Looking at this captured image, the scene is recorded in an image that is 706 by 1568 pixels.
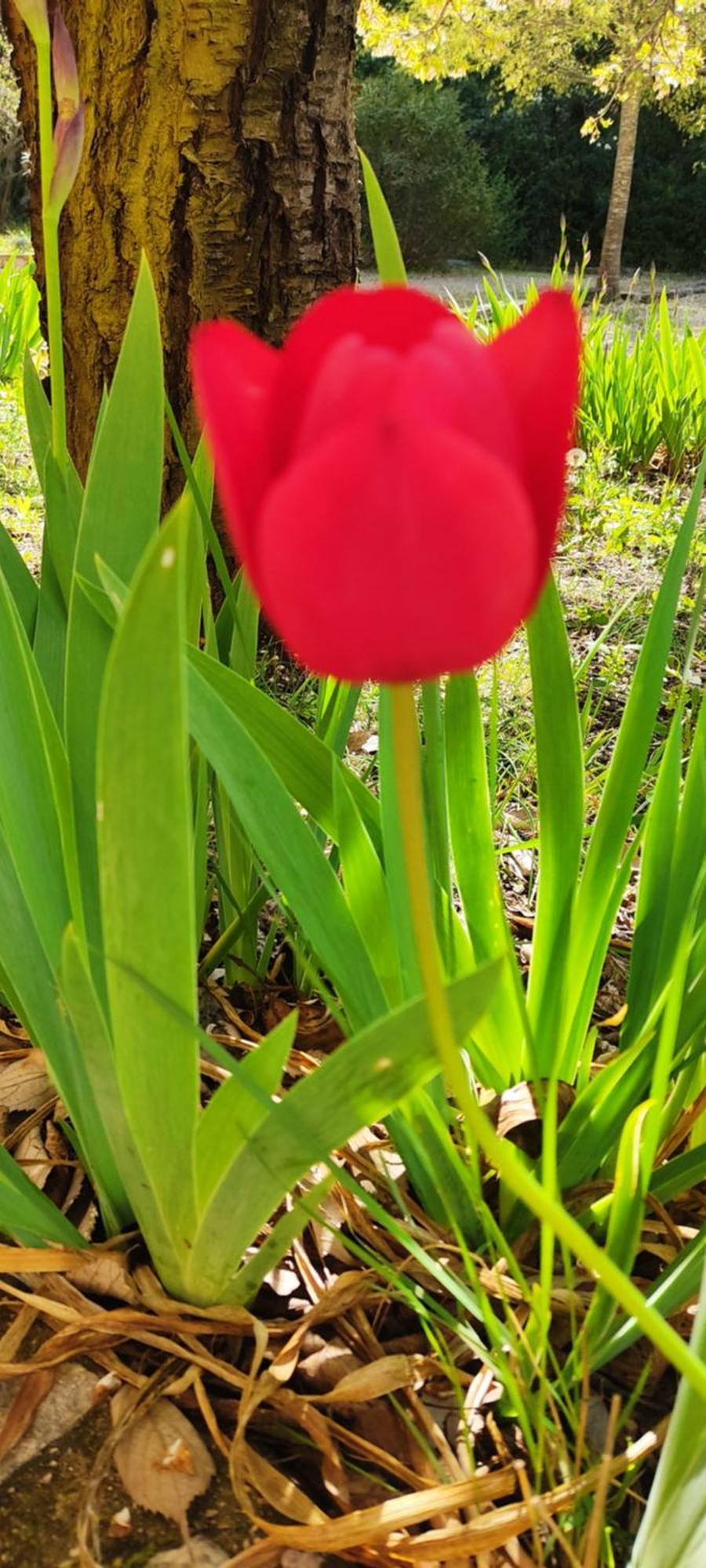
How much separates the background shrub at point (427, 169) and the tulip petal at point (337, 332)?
16.8 meters

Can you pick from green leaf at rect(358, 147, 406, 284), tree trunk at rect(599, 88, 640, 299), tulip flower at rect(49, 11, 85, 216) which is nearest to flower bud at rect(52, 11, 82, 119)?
tulip flower at rect(49, 11, 85, 216)

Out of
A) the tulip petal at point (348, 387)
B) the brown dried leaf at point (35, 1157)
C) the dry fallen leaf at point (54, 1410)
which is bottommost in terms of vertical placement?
the dry fallen leaf at point (54, 1410)

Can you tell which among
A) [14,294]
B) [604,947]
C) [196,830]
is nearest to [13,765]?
[196,830]

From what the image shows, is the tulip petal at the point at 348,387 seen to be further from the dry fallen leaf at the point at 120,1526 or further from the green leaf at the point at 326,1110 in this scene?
the dry fallen leaf at the point at 120,1526

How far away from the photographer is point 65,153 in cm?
74

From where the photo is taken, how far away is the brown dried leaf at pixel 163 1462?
0.62 m

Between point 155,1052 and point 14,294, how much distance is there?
379 cm

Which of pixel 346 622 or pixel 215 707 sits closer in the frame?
pixel 346 622

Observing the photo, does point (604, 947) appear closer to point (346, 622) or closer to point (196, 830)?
point (196, 830)

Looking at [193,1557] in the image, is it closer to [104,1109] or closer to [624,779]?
[104,1109]

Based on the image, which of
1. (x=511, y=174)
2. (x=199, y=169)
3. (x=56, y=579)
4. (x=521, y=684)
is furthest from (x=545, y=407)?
(x=511, y=174)

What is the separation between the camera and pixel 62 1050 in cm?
70

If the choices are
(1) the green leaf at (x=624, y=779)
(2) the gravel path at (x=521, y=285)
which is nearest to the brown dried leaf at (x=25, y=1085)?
(1) the green leaf at (x=624, y=779)

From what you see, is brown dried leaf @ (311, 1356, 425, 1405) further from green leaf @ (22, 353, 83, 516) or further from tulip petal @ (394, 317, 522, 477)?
green leaf @ (22, 353, 83, 516)
